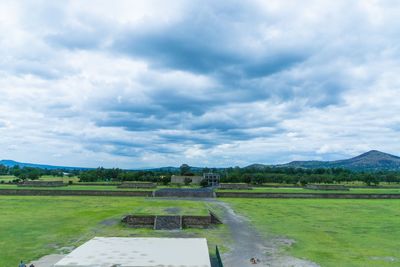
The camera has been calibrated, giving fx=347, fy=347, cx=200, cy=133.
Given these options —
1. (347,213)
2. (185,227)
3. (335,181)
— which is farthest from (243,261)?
(335,181)

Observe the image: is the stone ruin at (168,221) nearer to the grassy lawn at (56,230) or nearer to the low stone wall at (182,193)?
the grassy lawn at (56,230)

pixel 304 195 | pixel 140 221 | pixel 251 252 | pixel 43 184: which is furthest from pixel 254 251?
pixel 43 184

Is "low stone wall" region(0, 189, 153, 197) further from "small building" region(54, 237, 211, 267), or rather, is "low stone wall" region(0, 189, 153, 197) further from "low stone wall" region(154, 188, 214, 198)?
"small building" region(54, 237, 211, 267)

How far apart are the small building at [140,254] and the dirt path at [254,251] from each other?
2347 mm

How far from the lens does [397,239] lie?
66.7 feet

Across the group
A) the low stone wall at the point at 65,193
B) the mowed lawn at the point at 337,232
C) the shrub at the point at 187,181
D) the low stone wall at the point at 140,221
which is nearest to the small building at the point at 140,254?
the mowed lawn at the point at 337,232

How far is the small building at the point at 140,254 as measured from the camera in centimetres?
1177

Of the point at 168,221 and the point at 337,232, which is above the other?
the point at 168,221

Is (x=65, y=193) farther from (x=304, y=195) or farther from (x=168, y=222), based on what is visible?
(x=304, y=195)

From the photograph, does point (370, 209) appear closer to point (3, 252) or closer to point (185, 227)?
point (185, 227)

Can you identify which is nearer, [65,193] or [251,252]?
[251,252]

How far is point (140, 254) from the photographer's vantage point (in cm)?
1286

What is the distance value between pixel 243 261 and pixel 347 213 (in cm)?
2015

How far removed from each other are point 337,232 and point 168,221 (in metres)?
11.3
